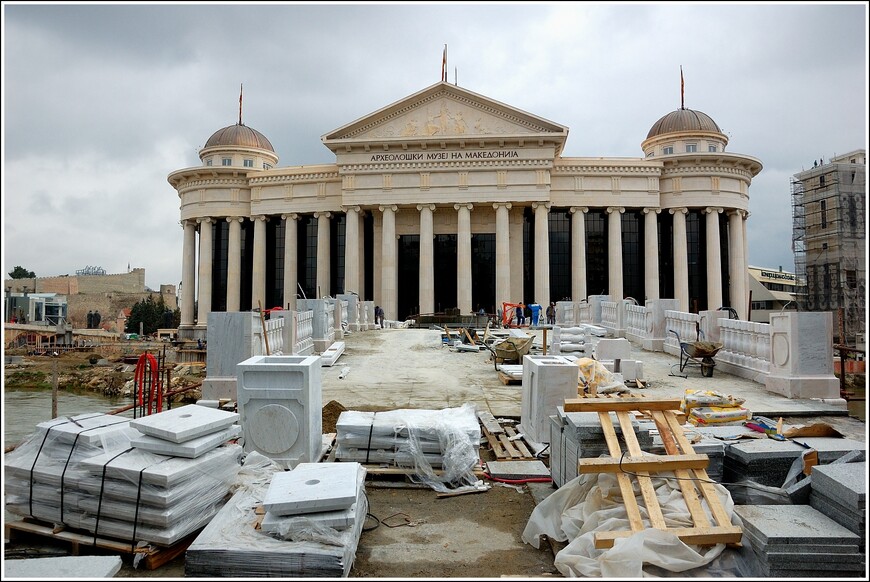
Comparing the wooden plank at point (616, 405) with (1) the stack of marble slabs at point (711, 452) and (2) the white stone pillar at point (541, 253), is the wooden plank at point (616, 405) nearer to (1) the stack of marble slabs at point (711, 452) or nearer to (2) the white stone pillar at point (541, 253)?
(1) the stack of marble slabs at point (711, 452)

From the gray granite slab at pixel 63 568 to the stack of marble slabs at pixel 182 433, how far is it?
3.83 feet

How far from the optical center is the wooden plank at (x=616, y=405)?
578 cm

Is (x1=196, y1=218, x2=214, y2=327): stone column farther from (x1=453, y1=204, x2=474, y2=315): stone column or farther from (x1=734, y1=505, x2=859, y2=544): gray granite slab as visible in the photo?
(x1=734, y1=505, x2=859, y2=544): gray granite slab

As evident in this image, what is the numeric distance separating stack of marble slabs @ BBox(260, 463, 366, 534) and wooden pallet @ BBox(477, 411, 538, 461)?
3150mm

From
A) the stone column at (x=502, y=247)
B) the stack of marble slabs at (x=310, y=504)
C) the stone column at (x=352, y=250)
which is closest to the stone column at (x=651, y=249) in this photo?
the stone column at (x=502, y=247)

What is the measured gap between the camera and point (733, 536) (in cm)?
457

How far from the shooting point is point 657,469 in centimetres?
517

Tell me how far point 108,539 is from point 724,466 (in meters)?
6.45

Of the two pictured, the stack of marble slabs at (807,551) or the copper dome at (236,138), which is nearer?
the stack of marble slabs at (807,551)

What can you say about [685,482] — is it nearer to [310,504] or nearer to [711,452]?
[711,452]

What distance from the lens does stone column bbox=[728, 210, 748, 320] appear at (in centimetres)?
4391

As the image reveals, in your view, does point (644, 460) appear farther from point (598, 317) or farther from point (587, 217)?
point (587, 217)

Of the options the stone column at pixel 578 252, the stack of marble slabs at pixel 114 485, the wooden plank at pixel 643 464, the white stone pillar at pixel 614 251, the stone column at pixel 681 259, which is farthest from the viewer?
the stone column at pixel 681 259

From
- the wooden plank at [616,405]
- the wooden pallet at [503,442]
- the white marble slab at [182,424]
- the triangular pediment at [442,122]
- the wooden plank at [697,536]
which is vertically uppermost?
the triangular pediment at [442,122]
